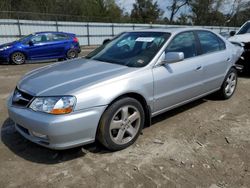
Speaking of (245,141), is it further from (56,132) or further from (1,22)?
(1,22)

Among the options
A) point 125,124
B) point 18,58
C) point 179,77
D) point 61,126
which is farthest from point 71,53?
point 61,126

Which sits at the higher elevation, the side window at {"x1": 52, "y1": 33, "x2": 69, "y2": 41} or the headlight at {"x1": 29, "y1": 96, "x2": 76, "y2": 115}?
the headlight at {"x1": 29, "y1": 96, "x2": 76, "y2": 115}

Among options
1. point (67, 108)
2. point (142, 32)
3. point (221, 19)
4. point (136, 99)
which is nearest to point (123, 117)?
point (136, 99)

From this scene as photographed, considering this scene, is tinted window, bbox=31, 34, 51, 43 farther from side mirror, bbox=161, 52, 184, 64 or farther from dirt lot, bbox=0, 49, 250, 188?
side mirror, bbox=161, 52, 184, 64

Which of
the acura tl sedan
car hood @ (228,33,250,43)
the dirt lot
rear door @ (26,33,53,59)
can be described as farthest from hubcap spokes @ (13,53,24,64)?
car hood @ (228,33,250,43)

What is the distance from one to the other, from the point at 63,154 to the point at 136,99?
1206mm

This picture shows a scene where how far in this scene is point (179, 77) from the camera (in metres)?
3.98

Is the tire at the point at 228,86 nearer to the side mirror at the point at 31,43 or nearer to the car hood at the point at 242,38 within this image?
the car hood at the point at 242,38

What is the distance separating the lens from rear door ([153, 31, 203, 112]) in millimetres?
3740

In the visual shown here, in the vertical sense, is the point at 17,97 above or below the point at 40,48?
above

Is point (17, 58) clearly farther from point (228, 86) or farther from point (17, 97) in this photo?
point (228, 86)

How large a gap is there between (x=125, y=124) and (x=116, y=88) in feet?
1.73

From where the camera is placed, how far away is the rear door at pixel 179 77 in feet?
12.3

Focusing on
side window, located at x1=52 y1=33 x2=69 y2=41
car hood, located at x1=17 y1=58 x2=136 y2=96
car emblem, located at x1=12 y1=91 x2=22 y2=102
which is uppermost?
car hood, located at x1=17 y1=58 x2=136 y2=96
